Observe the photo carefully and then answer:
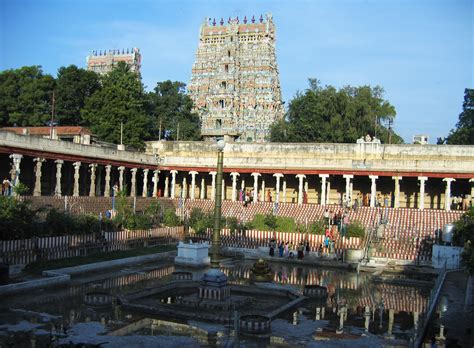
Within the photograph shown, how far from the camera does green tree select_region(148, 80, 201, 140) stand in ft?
245

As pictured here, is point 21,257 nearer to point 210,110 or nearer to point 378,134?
point 378,134

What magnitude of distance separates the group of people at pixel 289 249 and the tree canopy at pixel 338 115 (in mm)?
31803

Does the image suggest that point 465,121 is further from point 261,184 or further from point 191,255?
point 191,255

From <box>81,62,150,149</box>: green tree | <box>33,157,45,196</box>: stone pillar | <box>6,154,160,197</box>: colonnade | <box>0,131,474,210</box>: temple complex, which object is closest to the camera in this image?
<box>6,154,160,197</box>: colonnade

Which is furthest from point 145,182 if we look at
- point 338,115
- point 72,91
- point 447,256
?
point 447,256

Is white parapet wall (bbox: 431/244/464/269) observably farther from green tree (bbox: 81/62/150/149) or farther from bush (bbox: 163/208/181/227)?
green tree (bbox: 81/62/150/149)

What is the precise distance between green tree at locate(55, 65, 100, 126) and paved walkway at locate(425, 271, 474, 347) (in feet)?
155

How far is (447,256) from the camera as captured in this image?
2808 centimetres

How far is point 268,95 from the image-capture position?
3130 inches

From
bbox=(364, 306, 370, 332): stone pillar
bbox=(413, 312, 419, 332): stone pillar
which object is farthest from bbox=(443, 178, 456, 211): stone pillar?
bbox=(364, 306, 370, 332): stone pillar

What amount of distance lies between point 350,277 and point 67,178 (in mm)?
31085

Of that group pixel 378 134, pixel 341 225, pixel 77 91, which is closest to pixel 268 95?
pixel 378 134

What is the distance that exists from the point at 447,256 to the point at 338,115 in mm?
35809

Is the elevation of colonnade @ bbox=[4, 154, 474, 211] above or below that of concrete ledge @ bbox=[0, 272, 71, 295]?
above
